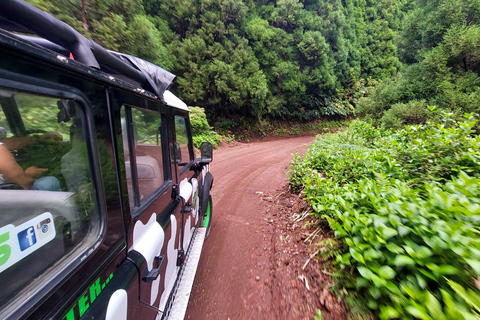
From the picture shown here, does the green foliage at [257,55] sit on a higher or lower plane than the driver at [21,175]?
higher

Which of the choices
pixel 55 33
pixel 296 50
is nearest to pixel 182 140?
pixel 55 33

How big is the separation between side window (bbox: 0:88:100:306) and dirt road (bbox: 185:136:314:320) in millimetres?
1824

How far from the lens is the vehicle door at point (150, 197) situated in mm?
1290

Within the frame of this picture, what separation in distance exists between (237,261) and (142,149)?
2.09 metres

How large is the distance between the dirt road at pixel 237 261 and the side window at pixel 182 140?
1.49 m

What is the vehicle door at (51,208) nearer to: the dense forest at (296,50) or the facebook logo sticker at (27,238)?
the facebook logo sticker at (27,238)

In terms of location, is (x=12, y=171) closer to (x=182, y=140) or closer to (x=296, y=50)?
(x=182, y=140)

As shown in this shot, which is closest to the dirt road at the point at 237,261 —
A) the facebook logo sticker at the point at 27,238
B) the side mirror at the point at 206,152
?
the side mirror at the point at 206,152

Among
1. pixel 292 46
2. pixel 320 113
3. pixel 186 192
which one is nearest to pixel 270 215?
pixel 186 192

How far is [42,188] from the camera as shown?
3.01 ft

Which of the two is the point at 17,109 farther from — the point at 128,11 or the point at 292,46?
the point at 292,46

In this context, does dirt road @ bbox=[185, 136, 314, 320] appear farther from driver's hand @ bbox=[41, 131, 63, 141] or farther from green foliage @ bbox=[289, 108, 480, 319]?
driver's hand @ bbox=[41, 131, 63, 141]

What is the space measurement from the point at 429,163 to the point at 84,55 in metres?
3.63

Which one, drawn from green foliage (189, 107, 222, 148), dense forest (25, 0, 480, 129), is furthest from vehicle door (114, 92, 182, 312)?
green foliage (189, 107, 222, 148)
